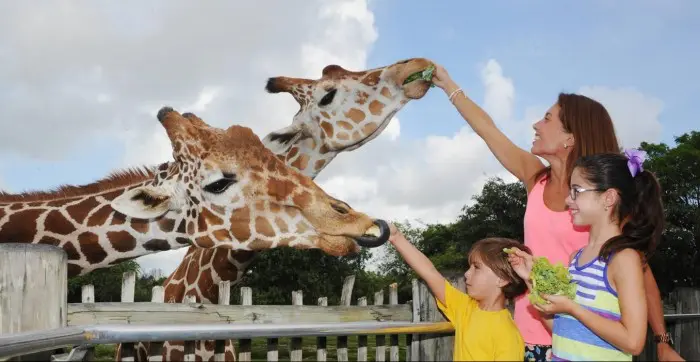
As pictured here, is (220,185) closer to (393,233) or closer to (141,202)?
(141,202)

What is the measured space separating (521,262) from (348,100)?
3.10 metres

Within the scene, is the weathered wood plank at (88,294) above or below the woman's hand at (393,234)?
below

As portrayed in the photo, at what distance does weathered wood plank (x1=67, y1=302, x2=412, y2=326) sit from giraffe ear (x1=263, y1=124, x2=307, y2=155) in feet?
Answer: 4.64

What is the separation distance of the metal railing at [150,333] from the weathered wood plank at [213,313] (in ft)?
2.82

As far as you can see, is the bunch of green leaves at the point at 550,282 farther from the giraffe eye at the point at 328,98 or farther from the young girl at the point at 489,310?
the giraffe eye at the point at 328,98

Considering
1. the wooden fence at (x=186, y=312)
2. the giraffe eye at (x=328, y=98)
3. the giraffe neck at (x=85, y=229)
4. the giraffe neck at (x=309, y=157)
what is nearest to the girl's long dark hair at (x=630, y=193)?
the wooden fence at (x=186, y=312)

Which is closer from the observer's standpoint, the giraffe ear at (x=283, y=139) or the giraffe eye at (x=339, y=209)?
the giraffe eye at (x=339, y=209)

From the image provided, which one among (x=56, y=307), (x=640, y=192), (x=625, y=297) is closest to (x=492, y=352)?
(x=625, y=297)

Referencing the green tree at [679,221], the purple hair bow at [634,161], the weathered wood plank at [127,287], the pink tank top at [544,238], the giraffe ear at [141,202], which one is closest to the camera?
the purple hair bow at [634,161]

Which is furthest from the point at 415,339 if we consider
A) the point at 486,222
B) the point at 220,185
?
the point at 486,222

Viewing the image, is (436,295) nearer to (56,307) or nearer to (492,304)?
(492,304)

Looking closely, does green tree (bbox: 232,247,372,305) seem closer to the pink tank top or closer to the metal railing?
the pink tank top

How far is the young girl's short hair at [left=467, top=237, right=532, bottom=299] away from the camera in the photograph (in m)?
2.12

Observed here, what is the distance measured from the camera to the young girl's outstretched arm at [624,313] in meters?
1.70
